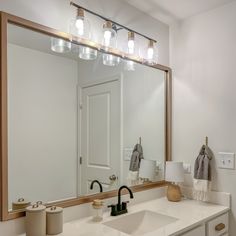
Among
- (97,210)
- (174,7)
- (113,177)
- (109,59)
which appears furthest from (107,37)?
(97,210)

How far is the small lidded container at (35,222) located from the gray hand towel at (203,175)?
1.25 m

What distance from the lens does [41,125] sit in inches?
63.4

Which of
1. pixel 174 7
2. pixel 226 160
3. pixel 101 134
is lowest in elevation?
pixel 226 160

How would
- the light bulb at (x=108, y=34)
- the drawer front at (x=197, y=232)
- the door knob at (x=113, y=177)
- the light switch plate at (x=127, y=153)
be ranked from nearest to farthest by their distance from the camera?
the drawer front at (x=197, y=232)
the light bulb at (x=108, y=34)
the door knob at (x=113, y=177)
the light switch plate at (x=127, y=153)

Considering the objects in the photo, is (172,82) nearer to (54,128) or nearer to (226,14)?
(226,14)

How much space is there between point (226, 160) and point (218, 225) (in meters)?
0.48

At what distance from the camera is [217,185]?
2.12 meters

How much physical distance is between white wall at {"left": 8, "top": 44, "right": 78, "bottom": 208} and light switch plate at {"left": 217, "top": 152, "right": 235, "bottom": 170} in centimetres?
113

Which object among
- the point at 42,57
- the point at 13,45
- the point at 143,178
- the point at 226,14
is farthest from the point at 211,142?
the point at 13,45

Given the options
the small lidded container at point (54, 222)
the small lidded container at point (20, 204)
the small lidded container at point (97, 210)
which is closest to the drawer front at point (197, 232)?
the small lidded container at point (97, 210)

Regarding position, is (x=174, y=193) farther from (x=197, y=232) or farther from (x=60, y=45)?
(x=60, y=45)

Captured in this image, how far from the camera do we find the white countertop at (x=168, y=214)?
4.85 ft

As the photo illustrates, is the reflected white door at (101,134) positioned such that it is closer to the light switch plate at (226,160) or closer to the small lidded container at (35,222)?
the small lidded container at (35,222)

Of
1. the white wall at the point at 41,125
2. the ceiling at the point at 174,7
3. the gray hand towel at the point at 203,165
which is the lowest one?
the gray hand towel at the point at 203,165
